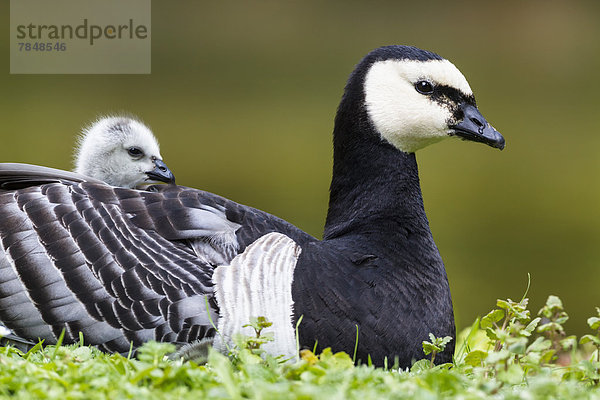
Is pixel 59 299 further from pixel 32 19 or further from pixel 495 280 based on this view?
pixel 32 19

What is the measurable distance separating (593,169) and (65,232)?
12148 millimetres

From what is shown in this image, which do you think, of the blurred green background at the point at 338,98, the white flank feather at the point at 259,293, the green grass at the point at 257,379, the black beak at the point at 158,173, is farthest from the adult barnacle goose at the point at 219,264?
the blurred green background at the point at 338,98

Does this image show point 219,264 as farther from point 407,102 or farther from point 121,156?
point 121,156

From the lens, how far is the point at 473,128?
442 cm

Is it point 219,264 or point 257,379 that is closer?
point 257,379

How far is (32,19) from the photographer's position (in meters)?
16.6

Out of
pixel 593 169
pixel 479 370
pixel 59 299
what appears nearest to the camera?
pixel 479 370

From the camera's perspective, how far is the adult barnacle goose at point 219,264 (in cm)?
349

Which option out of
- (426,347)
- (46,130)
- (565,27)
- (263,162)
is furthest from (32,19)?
(426,347)

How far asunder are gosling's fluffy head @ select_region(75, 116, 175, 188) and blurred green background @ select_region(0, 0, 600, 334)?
2935mm

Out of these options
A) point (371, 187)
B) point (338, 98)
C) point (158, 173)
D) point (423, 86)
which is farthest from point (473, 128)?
point (338, 98)

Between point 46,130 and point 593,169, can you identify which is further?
point 46,130

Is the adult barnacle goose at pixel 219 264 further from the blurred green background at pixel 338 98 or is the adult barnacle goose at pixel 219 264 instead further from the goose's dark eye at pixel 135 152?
the blurred green background at pixel 338 98

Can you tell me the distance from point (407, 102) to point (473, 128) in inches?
16.1
